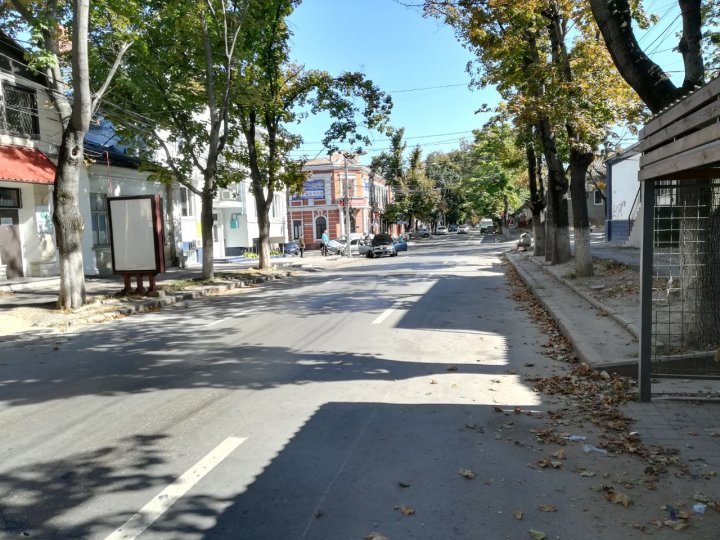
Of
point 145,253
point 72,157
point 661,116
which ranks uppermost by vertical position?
point 72,157

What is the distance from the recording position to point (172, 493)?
3.91 m

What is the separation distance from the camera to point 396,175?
74.1 meters

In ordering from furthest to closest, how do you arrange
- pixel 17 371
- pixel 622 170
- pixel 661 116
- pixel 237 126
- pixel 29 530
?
pixel 622 170 → pixel 237 126 → pixel 17 371 → pixel 661 116 → pixel 29 530

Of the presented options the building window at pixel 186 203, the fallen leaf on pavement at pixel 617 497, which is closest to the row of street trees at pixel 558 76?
the fallen leaf on pavement at pixel 617 497

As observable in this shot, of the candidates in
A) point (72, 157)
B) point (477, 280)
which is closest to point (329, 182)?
point (477, 280)

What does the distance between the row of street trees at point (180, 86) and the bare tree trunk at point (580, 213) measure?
8.98m

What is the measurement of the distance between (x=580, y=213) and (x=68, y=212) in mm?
13333

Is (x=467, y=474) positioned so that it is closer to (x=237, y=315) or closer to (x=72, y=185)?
(x=237, y=315)

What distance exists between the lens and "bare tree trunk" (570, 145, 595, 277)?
51.6 ft

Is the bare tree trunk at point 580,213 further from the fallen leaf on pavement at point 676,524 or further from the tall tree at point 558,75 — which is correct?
the fallen leaf on pavement at point 676,524

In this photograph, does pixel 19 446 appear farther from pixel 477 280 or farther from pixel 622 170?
pixel 622 170

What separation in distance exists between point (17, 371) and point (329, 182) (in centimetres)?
5593

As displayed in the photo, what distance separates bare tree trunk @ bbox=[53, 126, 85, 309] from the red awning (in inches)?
142

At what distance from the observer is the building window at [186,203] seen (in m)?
28.5
